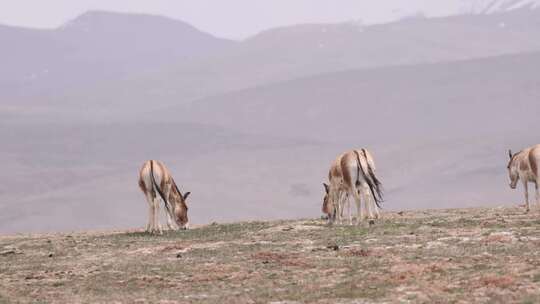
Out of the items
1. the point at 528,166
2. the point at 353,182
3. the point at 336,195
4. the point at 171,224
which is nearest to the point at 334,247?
the point at 353,182

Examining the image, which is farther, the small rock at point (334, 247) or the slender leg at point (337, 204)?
the slender leg at point (337, 204)

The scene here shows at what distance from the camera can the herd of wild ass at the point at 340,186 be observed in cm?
3600

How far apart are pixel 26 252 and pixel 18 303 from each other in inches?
436

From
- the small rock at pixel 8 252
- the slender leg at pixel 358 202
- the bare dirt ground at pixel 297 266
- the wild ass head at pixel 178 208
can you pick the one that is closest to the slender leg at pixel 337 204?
the slender leg at pixel 358 202

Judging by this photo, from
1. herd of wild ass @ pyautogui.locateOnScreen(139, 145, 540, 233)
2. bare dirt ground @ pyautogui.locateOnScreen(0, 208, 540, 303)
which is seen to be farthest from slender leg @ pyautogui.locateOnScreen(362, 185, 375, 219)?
bare dirt ground @ pyautogui.locateOnScreen(0, 208, 540, 303)

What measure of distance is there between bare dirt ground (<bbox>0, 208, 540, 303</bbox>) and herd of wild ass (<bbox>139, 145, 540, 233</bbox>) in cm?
155

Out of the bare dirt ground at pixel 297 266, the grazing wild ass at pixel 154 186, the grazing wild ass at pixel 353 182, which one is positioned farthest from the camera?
the grazing wild ass at pixel 154 186

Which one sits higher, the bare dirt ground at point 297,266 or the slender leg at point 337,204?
the slender leg at point 337,204

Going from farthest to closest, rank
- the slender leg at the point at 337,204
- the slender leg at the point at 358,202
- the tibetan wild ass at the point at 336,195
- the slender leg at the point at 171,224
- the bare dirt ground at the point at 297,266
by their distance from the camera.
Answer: the slender leg at the point at 171,224 → the slender leg at the point at 337,204 → the tibetan wild ass at the point at 336,195 → the slender leg at the point at 358,202 → the bare dirt ground at the point at 297,266

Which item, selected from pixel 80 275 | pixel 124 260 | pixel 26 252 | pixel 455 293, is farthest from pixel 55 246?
pixel 455 293

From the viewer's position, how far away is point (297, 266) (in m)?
25.4

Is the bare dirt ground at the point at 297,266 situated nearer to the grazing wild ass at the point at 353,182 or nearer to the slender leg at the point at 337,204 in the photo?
the grazing wild ass at the point at 353,182

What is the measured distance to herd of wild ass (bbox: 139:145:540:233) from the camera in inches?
1417

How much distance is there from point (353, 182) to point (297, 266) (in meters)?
11.1
